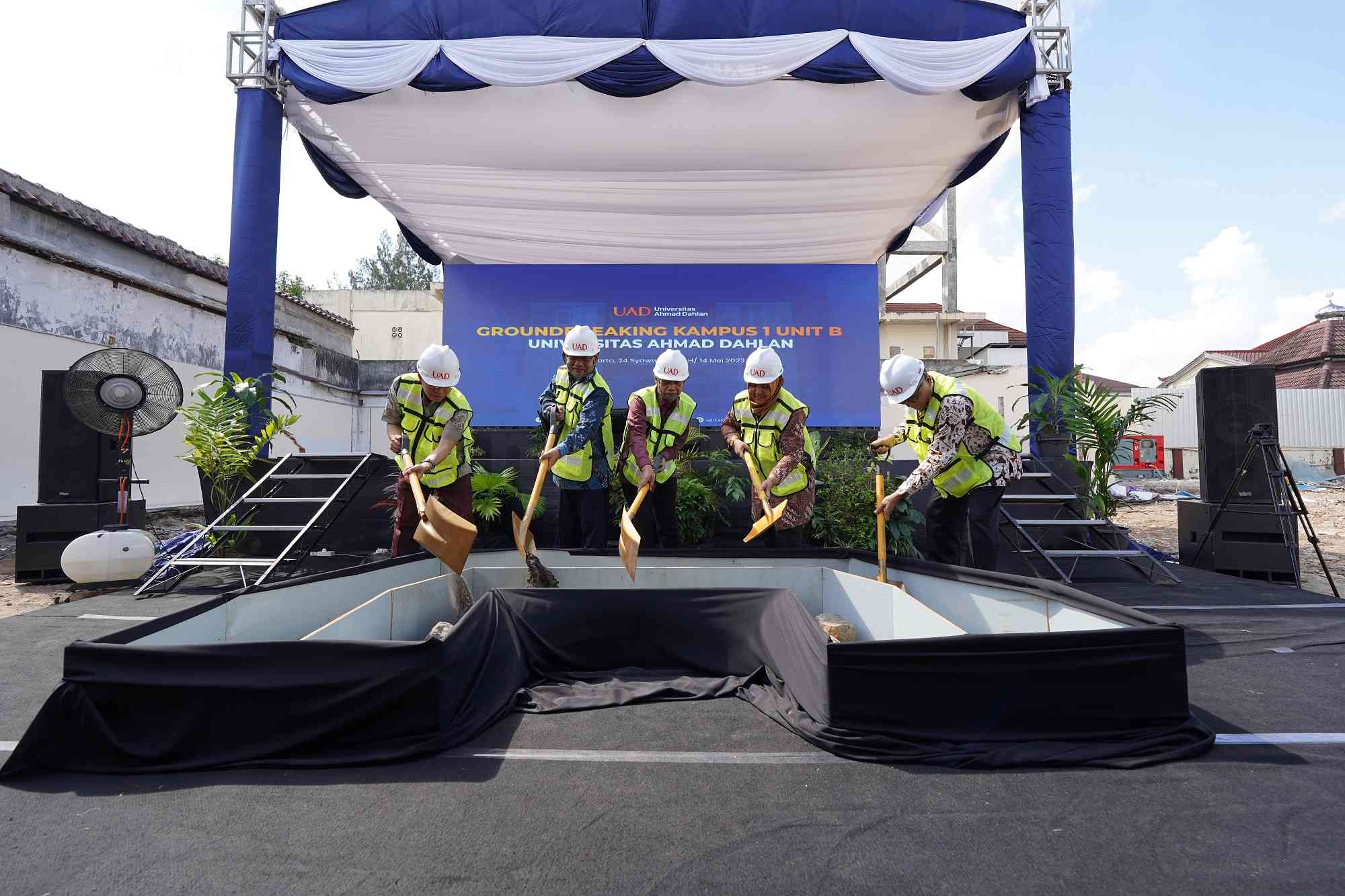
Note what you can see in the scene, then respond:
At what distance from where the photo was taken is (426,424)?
3.95 metres

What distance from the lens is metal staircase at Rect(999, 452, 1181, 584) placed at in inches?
190

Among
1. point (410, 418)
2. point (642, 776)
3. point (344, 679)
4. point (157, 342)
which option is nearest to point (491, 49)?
point (410, 418)

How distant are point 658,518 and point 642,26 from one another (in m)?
3.93

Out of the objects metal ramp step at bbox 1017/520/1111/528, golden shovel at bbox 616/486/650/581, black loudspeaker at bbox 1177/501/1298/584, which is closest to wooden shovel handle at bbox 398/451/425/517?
golden shovel at bbox 616/486/650/581

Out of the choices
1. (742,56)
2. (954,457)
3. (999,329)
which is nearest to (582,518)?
(954,457)

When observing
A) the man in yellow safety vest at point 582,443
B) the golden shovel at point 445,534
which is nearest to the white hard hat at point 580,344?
the man in yellow safety vest at point 582,443

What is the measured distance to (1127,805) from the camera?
1.72 metres

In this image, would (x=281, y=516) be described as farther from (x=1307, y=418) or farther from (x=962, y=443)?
(x=1307, y=418)

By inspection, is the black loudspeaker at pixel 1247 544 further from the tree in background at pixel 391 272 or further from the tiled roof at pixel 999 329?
the tree in background at pixel 391 272

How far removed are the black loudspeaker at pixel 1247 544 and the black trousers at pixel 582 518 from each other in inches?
189

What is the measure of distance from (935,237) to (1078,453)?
8238 mm

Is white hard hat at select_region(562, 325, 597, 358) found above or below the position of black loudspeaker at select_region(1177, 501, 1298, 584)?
above

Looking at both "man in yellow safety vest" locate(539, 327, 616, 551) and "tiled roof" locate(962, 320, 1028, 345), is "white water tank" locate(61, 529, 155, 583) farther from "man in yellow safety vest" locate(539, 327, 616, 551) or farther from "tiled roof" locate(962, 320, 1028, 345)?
"tiled roof" locate(962, 320, 1028, 345)

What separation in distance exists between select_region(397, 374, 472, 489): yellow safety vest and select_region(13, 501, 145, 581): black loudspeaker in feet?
10.0
